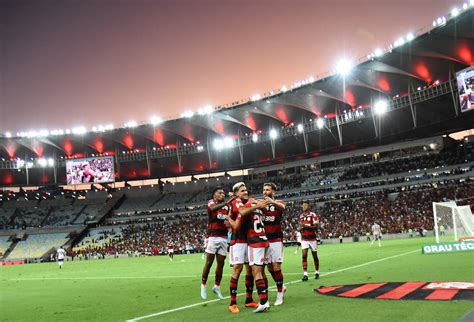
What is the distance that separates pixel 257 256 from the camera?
871cm

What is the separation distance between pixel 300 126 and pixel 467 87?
25.4 metres

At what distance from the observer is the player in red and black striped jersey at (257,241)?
8492mm

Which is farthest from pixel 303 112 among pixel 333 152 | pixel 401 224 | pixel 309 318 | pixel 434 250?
pixel 309 318

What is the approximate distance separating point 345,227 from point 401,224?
6.38m

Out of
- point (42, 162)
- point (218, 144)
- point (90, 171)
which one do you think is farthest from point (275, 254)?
point (42, 162)

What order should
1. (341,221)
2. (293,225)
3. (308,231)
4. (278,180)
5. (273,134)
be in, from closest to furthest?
(308,231), (341,221), (293,225), (273,134), (278,180)

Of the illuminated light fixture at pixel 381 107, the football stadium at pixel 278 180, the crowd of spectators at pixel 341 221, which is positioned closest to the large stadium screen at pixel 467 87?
the football stadium at pixel 278 180

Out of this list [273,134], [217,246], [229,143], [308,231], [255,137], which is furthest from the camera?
[229,143]

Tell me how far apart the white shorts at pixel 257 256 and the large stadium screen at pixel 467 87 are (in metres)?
39.6

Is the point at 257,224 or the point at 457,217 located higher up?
the point at 257,224

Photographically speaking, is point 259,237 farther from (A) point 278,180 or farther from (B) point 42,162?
(B) point 42,162

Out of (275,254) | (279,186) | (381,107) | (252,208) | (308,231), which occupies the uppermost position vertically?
(381,107)

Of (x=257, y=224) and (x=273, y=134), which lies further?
(x=273, y=134)

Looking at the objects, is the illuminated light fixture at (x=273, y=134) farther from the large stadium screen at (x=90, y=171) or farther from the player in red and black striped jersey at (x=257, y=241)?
the player in red and black striped jersey at (x=257, y=241)
